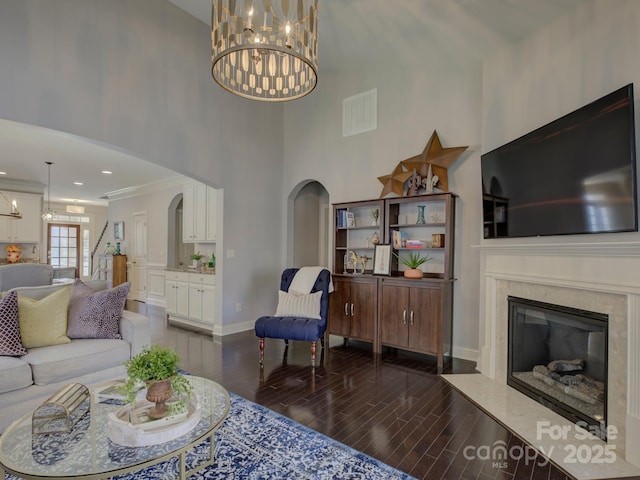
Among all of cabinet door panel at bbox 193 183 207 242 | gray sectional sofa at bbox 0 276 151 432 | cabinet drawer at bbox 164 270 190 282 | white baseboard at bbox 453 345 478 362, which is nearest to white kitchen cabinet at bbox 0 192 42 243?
cabinet drawer at bbox 164 270 190 282

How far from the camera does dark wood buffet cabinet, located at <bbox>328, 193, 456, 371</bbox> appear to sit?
364cm

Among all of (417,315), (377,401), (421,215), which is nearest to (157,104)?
(421,215)

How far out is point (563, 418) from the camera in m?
2.41

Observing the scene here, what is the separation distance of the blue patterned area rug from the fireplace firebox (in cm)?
145

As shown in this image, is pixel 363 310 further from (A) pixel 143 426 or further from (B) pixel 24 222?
(B) pixel 24 222

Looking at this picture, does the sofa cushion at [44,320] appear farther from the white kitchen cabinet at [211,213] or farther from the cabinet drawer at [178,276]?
the white kitchen cabinet at [211,213]

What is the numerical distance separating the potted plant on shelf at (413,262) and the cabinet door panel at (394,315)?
18cm

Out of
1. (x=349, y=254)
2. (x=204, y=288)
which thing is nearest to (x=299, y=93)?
(x=349, y=254)

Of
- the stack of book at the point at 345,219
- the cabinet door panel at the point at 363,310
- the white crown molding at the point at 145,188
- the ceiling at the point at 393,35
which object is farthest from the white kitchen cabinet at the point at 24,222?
the cabinet door panel at the point at 363,310

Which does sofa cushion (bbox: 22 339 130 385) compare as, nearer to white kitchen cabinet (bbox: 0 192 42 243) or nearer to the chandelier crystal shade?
the chandelier crystal shade

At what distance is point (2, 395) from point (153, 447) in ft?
4.80

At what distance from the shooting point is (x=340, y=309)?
14.2 ft

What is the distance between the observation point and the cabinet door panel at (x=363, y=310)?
4051 mm

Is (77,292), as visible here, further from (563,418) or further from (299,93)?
(563,418)
